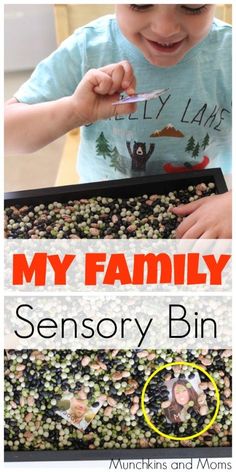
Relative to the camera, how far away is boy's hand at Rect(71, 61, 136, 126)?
2.10 feet

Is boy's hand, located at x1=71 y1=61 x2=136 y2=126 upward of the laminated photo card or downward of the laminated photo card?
upward

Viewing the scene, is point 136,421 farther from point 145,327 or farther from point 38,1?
point 38,1

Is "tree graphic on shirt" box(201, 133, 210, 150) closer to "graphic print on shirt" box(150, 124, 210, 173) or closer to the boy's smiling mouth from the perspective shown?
"graphic print on shirt" box(150, 124, 210, 173)

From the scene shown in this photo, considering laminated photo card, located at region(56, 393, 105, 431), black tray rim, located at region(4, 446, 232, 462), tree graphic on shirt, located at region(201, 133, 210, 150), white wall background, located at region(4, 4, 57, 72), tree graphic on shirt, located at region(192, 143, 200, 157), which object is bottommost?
black tray rim, located at region(4, 446, 232, 462)

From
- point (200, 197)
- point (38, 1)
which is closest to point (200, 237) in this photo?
point (200, 197)

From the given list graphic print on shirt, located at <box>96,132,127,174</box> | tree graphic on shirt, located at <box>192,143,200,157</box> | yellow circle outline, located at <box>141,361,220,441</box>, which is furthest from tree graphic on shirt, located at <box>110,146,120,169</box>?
yellow circle outline, located at <box>141,361,220,441</box>

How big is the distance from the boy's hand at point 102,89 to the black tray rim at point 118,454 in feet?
1.29

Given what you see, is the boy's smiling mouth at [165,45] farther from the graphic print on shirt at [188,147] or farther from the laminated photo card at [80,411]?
the laminated photo card at [80,411]

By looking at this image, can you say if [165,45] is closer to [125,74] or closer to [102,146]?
[125,74]

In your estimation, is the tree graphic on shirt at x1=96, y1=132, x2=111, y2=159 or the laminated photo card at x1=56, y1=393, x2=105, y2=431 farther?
the tree graphic on shirt at x1=96, y1=132, x2=111, y2=159


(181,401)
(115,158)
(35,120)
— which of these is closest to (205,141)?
(115,158)

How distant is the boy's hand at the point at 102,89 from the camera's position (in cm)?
64

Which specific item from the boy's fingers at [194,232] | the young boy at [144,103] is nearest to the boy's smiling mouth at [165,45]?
the young boy at [144,103]

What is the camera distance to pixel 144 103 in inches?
27.2
